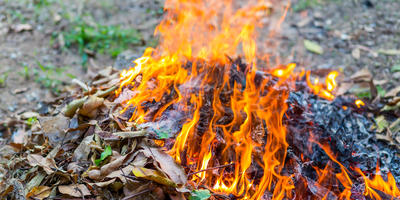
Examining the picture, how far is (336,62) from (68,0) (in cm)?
414

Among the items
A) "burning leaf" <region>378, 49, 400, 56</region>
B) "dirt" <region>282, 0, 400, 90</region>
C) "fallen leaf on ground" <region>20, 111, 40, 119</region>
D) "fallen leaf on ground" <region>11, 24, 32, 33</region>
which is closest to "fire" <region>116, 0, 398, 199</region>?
"fallen leaf on ground" <region>20, 111, 40, 119</region>

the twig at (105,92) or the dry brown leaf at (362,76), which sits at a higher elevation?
the twig at (105,92)

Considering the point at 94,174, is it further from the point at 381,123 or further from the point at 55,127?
the point at 381,123

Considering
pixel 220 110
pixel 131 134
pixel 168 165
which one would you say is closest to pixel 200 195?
pixel 168 165

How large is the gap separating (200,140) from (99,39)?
10.1ft

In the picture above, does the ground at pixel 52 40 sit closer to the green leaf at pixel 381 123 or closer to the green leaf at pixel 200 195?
the green leaf at pixel 200 195

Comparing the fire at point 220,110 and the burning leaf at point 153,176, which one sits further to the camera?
the fire at point 220,110

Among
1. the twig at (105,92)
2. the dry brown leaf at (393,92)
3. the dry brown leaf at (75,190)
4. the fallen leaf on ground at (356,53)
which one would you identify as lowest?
the dry brown leaf at (393,92)

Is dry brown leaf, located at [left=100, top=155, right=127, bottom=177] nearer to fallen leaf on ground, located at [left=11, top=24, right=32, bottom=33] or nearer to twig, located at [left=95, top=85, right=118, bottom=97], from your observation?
twig, located at [left=95, top=85, right=118, bottom=97]

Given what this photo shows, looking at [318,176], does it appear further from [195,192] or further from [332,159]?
[195,192]

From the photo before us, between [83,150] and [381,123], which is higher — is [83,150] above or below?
above

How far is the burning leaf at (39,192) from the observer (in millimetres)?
2092

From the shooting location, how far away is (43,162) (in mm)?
2307

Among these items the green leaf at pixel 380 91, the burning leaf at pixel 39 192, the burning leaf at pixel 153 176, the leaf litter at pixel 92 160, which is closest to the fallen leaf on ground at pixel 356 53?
the green leaf at pixel 380 91
